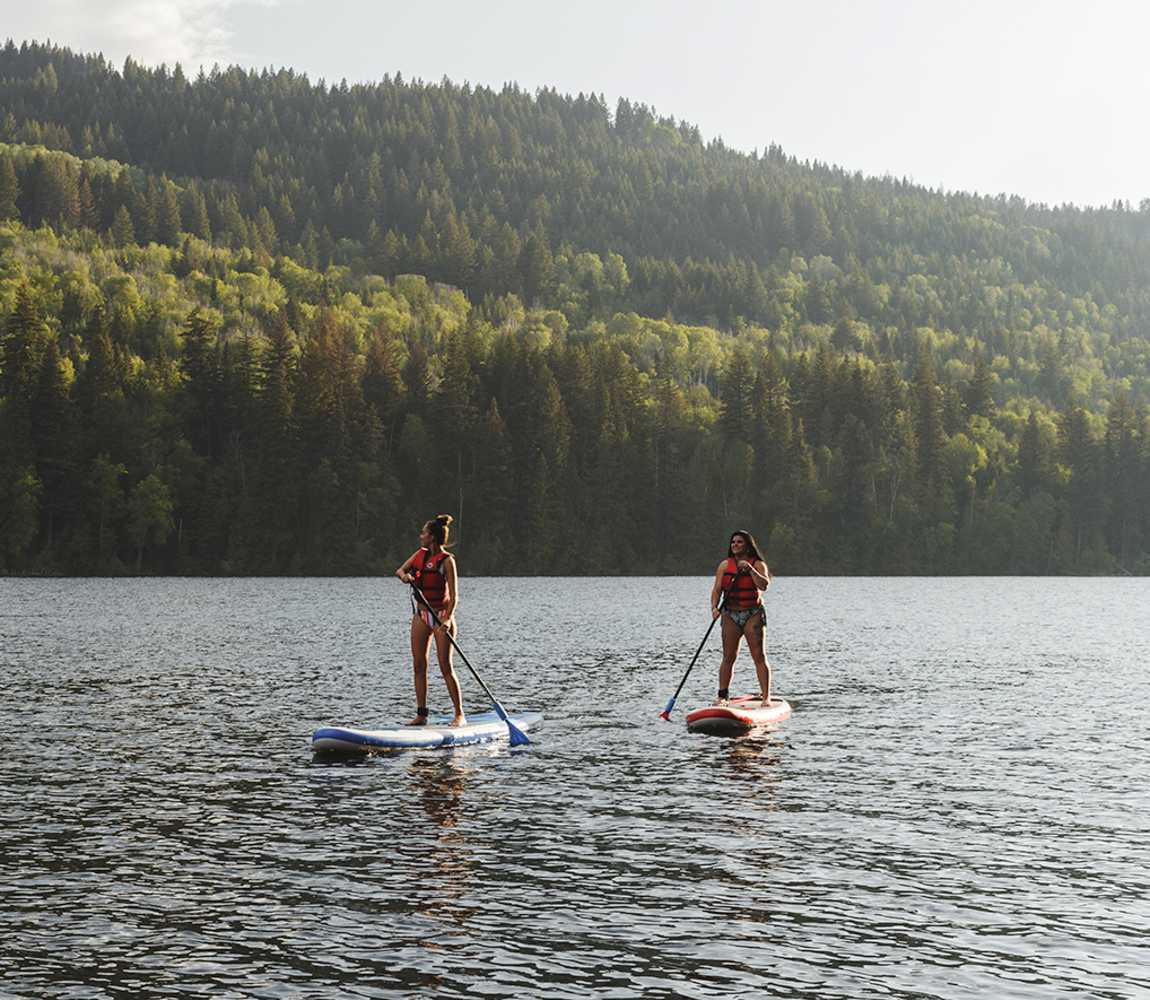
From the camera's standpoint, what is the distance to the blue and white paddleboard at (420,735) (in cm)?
2634

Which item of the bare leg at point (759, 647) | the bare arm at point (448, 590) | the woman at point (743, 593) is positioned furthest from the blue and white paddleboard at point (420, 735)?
the bare leg at point (759, 647)

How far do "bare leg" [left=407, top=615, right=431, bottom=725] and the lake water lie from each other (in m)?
1.29

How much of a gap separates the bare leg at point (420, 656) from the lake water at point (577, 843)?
1293mm

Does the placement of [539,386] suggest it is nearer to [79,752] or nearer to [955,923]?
[79,752]

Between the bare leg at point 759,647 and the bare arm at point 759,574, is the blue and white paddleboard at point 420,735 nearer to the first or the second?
the bare leg at point 759,647

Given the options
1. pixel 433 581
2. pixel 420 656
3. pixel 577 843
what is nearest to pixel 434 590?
pixel 433 581

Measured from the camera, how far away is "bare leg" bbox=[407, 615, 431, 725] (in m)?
28.2

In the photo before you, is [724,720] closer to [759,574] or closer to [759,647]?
→ [759,647]

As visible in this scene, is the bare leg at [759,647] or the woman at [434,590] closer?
the woman at [434,590]

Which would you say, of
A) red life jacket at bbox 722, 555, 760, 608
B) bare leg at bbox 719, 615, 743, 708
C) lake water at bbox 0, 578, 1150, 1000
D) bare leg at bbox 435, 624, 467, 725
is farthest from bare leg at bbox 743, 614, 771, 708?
bare leg at bbox 435, 624, 467, 725

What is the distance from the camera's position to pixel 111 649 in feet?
175

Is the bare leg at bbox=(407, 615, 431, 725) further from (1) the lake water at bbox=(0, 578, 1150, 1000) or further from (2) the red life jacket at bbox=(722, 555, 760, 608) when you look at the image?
(2) the red life jacket at bbox=(722, 555, 760, 608)

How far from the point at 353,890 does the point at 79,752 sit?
12.4 meters

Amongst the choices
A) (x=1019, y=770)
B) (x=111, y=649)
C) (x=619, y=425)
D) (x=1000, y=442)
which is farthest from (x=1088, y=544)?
(x=1019, y=770)
